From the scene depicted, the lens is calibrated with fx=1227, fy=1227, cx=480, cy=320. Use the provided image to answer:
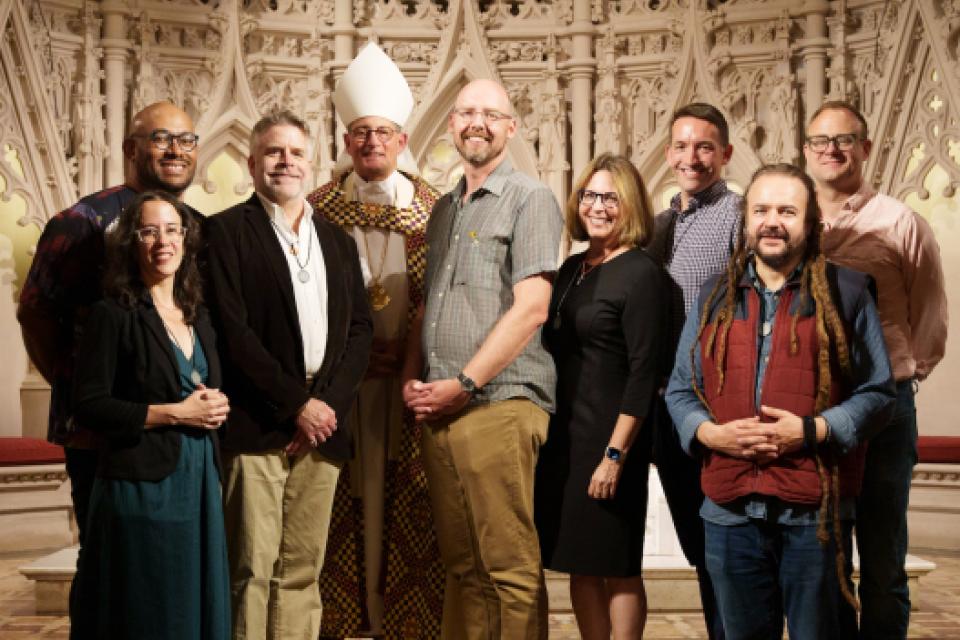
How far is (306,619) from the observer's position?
3.08 metres

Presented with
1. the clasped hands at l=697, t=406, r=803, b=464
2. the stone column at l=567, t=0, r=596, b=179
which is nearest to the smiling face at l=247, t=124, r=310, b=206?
the clasped hands at l=697, t=406, r=803, b=464

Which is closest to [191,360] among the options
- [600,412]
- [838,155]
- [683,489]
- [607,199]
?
[600,412]

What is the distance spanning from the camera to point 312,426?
3.03 metres

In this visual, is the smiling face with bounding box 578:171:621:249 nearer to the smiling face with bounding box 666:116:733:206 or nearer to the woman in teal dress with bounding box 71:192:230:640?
the smiling face with bounding box 666:116:733:206

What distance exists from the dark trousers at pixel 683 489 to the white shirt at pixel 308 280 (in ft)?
2.92

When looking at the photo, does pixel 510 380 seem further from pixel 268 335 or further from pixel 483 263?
pixel 268 335

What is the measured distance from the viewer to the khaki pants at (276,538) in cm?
301

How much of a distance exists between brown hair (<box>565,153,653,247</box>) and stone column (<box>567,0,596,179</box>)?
370 centimetres

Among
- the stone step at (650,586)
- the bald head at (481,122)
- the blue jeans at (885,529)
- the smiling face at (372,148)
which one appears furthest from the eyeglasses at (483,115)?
the stone step at (650,586)

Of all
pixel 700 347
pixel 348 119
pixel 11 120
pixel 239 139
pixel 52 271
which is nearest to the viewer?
pixel 700 347

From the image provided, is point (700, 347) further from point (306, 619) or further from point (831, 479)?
point (306, 619)

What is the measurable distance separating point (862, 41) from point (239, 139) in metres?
3.41

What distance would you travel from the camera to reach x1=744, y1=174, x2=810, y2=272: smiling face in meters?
2.73

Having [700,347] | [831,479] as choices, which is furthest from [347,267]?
[831,479]
